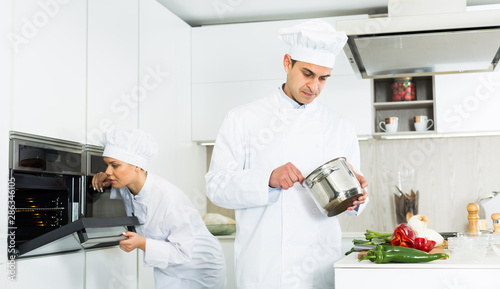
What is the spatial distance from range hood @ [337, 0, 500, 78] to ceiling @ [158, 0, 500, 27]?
0.60m

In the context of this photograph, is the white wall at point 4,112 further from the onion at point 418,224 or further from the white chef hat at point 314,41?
the onion at point 418,224

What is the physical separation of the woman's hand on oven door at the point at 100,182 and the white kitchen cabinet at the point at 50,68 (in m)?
0.17

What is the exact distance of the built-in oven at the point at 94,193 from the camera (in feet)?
8.32

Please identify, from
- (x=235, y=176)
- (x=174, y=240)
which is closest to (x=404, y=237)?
(x=235, y=176)

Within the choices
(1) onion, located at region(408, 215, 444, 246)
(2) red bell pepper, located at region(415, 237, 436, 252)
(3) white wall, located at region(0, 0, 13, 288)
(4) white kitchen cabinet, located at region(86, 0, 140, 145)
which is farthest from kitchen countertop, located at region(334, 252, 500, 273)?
(4) white kitchen cabinet, located at region(86, 0, 140, 145)

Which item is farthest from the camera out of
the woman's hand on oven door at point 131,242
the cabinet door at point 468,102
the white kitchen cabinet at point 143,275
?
the cabinet door at point 468,102

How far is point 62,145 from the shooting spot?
2346 mm

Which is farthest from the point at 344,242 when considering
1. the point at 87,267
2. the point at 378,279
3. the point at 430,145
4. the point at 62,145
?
the point at 378,279

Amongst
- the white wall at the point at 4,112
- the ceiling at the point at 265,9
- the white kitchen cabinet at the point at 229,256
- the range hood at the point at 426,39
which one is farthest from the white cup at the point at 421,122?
the white wall at the point at 4,112

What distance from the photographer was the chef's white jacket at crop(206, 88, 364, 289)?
6.04 ft

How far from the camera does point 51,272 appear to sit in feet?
7.29

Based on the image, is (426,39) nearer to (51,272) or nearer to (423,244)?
(423,244)

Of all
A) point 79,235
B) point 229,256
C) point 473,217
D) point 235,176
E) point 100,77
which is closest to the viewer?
point 235,176

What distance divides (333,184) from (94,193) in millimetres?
1269
